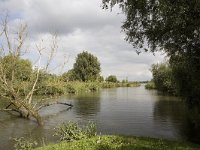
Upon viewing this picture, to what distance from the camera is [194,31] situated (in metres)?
21.1

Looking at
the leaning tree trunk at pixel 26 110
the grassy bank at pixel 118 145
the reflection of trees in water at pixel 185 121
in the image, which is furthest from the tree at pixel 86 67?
the grassy bank at pixel 118 145

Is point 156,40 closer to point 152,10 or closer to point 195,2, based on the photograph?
point 152,10

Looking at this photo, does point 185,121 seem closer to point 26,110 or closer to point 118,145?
point 26,110

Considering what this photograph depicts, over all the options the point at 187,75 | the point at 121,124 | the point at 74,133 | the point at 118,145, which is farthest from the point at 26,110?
the point at 118,145

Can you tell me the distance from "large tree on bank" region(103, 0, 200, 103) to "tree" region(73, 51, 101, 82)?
91950mm

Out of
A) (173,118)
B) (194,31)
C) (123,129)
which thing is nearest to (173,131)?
(123,129)

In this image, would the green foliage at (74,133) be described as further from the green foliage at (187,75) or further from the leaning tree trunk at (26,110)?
the leaning tree trunk at (26,110)

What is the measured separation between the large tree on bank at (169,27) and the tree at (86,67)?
91.9 meters

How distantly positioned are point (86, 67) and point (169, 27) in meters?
96.5

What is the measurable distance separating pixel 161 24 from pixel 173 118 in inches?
672

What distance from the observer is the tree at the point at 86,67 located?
117m

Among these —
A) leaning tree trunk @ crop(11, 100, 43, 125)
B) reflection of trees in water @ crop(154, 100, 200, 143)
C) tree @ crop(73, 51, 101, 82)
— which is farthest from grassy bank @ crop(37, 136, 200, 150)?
tree @ crop(73, 51, 101, 82)

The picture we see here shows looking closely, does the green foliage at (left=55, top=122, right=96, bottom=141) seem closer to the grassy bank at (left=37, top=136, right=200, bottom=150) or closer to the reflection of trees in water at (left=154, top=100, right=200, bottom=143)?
the grassy bank at (left=37, top=136, right=200, bottom=150)

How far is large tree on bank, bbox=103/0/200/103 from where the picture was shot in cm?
1853
